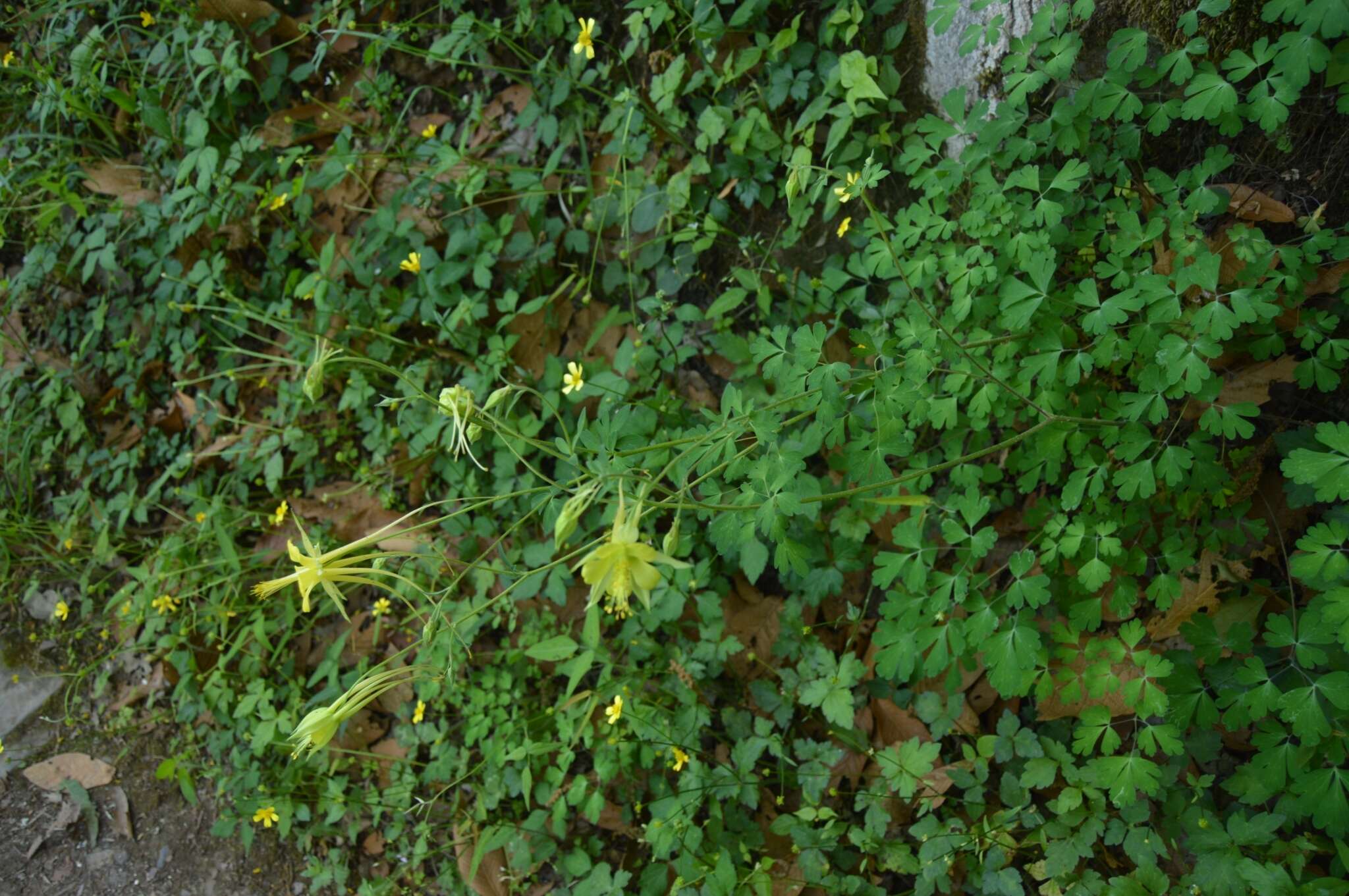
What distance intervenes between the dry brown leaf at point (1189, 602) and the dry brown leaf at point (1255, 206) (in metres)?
0.72

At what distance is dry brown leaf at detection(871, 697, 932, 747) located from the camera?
2.29 meters

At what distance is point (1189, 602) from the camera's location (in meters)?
2.00

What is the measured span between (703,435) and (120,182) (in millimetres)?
3253

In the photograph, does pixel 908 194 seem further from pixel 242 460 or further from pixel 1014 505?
pixel 242 460

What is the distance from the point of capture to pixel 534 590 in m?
2.55

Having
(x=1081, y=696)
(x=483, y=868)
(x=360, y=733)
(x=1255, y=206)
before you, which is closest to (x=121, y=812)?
(x=360, y=733)

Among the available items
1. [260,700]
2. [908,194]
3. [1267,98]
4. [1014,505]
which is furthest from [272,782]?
[1267,98]

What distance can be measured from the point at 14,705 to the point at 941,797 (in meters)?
3.37

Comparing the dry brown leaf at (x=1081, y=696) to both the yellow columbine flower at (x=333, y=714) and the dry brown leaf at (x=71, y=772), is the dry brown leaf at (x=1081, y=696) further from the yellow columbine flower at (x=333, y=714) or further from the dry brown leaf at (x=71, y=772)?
the dry brown leaf at (x=71, y=772)

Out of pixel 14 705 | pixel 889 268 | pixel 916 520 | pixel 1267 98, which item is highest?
pixel 1267 98

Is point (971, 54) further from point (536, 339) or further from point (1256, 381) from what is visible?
point (536, 339)

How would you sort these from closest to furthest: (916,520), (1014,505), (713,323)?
(916,520) → (1014,505) → (713,323)

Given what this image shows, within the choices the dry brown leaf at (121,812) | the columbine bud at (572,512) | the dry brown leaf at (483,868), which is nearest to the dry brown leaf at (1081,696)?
the columbine bud at (572,512)

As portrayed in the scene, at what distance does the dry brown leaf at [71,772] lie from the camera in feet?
10.5
